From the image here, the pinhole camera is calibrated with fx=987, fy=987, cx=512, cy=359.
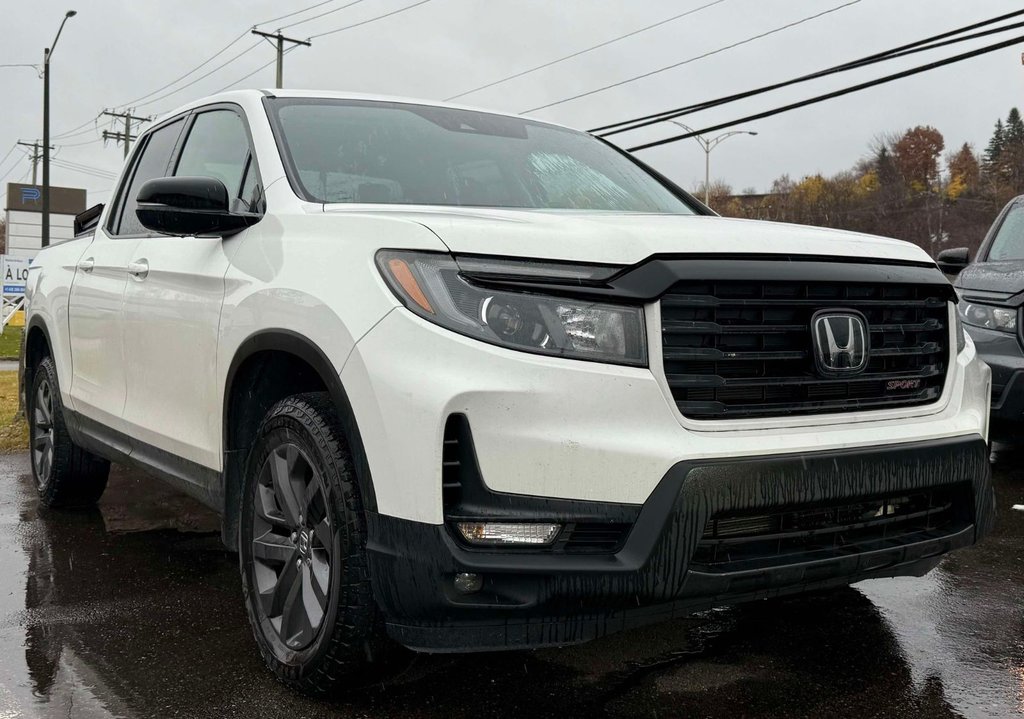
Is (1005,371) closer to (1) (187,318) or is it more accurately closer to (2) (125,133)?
(1) (187,318)

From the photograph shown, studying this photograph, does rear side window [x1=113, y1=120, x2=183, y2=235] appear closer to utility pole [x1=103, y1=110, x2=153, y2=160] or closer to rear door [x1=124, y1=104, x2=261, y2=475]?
rear door [x1=124, y1=104, x2=261, y2=475]

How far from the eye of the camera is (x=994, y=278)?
21.1ft

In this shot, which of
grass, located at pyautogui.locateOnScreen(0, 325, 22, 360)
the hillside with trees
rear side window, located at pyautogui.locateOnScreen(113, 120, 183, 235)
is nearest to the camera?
rear side window, located at pyautogui.locateOnScreen(113, 120, 183, 235)

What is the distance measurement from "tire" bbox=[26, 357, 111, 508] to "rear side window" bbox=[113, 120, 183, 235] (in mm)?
1060

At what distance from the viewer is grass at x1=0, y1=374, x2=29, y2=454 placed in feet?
25.5

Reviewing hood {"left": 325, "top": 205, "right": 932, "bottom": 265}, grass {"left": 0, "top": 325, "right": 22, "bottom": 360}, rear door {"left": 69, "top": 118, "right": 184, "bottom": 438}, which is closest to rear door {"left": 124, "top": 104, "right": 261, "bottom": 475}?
rear door {"left": 69, "top": 118, "right": 184, "bottom": 438}

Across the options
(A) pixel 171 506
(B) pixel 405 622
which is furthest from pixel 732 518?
(A) pixel 171 506

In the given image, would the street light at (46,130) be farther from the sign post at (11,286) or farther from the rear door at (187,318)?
the rear door at (187,318)

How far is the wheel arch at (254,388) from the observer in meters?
2.63

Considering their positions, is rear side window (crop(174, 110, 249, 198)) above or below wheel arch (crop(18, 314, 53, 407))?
above

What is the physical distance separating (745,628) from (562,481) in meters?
1.45

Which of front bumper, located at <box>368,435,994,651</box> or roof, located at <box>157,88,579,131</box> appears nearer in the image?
front bumper, located at <box>368,435,994,651</box>

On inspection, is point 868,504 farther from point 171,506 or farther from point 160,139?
point 171,506

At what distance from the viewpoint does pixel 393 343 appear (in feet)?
7.87
